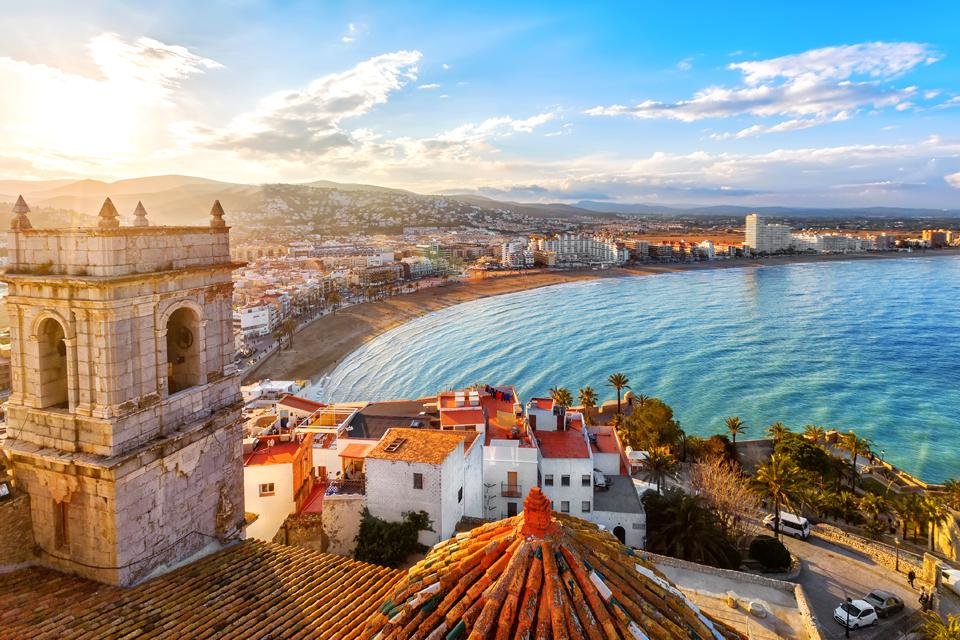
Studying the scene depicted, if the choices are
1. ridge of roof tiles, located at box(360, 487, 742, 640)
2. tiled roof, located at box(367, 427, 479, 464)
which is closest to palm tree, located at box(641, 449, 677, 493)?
tiled roof, located at box(367, 427, 479, 464)

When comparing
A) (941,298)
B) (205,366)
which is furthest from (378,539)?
(941,298)

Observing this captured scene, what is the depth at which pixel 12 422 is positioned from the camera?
8891 mm

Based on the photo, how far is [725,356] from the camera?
6100 cm

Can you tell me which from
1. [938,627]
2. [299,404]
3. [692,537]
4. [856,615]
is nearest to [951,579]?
[856,615]

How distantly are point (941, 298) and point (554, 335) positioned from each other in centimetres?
6723

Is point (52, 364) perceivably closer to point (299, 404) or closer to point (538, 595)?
point (538, 595)

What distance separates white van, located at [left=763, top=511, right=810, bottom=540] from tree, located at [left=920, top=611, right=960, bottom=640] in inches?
225

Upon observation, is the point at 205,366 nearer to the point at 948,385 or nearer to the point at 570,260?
the point at 948,385

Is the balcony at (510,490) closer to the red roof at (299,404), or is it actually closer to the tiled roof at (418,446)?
the tiled roof at (418,446)

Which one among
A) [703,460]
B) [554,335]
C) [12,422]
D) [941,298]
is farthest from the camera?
[941,298]

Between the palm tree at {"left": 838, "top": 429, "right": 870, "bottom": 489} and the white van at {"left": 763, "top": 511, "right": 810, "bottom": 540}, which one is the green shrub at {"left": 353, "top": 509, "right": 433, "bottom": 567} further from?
the palm tree at {"left": 838, "top": 429, "right": 870, "bottom": 489}

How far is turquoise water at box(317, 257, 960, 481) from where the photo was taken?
4478 centimetres

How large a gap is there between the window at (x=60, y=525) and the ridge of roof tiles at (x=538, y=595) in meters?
5.70

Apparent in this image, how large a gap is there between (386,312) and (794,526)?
6527 centimetres
